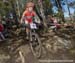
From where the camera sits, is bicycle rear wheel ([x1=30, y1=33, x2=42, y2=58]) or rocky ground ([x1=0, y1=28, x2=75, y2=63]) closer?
bicycle rear wheel ([x1=30, y1=33, x2=42, y2=58])

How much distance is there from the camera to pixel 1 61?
10109 mm

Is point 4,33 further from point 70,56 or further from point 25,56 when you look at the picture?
point 70,56

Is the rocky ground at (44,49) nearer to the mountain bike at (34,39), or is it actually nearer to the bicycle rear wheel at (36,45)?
the bicycle rear wheel at (36,45)

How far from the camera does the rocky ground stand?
33.2ft

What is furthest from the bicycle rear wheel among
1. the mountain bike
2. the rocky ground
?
the rocky ground

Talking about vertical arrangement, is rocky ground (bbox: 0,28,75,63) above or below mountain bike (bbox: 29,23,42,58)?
below

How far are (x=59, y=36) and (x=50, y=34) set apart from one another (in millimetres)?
597

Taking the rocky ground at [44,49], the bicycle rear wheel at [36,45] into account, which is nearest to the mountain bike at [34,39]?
the bicycle rear wheel at [36,45]

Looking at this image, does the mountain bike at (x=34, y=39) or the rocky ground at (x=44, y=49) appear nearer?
the mountain bike at (x=34, y=39)

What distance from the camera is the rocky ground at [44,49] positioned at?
Result: 1012 cm

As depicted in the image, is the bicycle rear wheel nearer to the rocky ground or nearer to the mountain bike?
the mountain bike

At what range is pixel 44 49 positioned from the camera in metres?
11.0

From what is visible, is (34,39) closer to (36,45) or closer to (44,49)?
(36,45)

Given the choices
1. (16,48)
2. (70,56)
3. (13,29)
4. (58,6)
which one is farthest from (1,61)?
(58,6)
